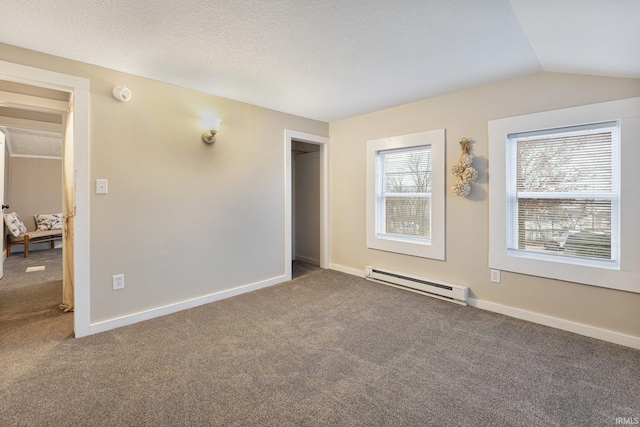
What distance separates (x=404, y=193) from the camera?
3.77 m

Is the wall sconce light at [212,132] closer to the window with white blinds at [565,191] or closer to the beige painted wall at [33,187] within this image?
the window with white blinds at [565,191]

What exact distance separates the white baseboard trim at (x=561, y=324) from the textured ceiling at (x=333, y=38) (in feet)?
6.65

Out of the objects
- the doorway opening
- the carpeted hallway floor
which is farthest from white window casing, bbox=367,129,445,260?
the doorway opening

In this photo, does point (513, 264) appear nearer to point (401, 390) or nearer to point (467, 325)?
point (467, 325)

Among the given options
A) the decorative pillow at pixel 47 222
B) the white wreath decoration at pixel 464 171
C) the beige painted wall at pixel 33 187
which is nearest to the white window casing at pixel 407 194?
the white wreath decoration at pixel 464 171

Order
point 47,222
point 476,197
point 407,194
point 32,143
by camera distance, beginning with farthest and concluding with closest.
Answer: point 47,222 → point 32,143 → point 407,194 → point 476,197

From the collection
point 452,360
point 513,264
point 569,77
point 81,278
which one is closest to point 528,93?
point 569,77

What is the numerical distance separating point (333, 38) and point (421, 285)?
276 cm

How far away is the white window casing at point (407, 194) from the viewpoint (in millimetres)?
3336

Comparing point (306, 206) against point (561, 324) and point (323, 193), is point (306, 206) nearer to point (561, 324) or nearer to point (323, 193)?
point (323, 193)

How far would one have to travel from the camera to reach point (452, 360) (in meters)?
2.07

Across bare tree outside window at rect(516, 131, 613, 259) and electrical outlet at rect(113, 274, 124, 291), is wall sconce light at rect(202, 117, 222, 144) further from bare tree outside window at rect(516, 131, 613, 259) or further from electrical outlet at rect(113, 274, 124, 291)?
bare tree outside window at rect(516, 131, 613, 259)

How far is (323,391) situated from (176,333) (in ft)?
4.77

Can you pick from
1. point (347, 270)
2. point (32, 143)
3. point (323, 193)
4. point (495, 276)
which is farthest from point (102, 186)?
point (32, 143)
